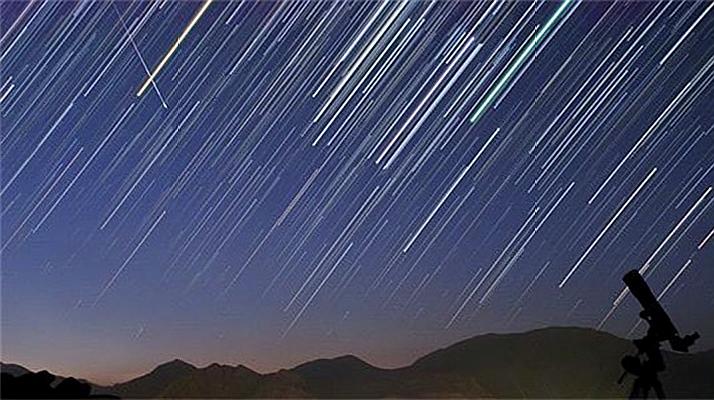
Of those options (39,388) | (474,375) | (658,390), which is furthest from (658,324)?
(474,375)

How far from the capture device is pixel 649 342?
1172cm

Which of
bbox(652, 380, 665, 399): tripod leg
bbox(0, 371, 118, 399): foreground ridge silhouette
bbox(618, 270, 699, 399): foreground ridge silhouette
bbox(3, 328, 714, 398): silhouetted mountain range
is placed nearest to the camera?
bbox(0, 371, 118, 399): foreground ridge silhouette

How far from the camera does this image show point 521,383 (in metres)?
95.0

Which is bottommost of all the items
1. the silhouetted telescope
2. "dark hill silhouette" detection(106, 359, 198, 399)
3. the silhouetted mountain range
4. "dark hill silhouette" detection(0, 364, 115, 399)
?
"dark hill silhouette" detection(106, 359, 198, 399)

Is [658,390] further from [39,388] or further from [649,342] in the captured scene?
[39,388]

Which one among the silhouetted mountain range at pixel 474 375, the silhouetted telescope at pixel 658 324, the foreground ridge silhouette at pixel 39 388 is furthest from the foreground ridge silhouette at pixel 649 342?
the silhouetted mountain range at pixel 474 375

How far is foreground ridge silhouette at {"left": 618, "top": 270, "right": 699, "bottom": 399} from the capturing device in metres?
11.5

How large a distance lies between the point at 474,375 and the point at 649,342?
89847 millimetres

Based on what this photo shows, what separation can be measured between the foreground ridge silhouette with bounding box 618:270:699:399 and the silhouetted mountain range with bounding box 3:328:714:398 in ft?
217

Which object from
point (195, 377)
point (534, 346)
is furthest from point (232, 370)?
point (534, 346)

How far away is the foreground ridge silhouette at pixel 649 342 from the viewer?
37.7 feet

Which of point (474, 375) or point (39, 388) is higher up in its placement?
point (39, 388)

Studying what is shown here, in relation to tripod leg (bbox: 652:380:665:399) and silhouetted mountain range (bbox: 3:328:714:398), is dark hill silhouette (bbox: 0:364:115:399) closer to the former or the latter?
tripod leg (bbox: 652:380:665:399)

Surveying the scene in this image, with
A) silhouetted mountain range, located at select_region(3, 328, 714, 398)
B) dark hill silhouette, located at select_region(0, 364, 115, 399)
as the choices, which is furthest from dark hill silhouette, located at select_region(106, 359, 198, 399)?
dark hill silhouette, located at select_region(0, 364, 115, 399)
